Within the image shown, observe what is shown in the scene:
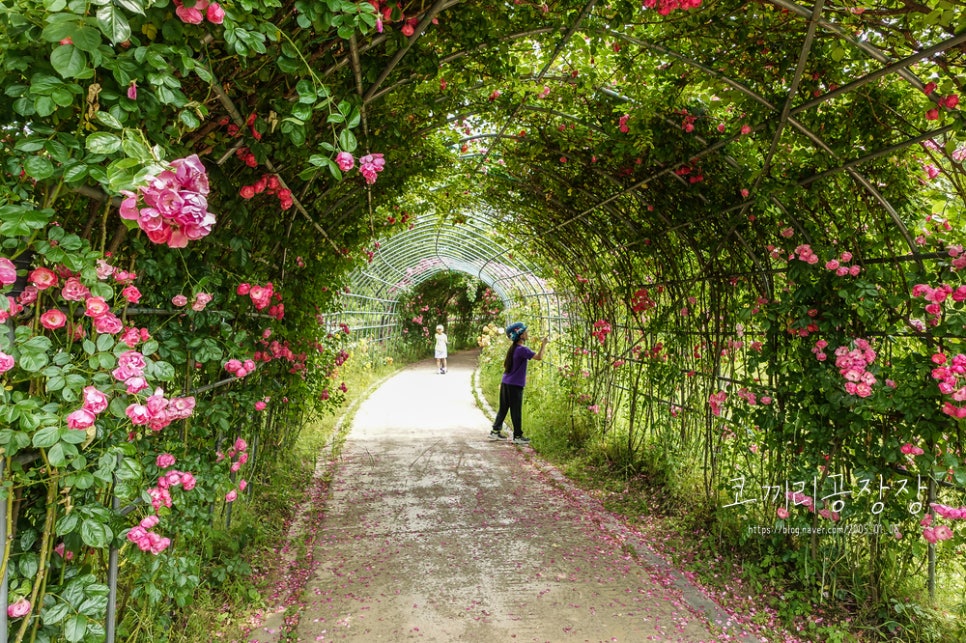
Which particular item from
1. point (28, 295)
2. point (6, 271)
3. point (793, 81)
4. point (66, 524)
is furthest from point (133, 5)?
point (793, 81)

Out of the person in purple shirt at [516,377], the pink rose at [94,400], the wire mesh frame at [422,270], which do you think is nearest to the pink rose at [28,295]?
the pink rose at [94,400]

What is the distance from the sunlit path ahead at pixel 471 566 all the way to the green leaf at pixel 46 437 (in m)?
1.76

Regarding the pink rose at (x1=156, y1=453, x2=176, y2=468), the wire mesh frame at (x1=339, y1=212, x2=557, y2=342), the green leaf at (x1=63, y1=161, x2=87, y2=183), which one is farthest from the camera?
the wire mesh frame at (x1=339, y1=212, x2=557, y2=342)

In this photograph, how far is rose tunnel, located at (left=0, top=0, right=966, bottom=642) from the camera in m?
1.18

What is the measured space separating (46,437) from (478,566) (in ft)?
8.53

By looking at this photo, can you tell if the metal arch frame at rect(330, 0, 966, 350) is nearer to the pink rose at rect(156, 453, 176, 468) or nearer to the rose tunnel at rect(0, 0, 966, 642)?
the rose tunnel at rect(0, 0, 966, 642)

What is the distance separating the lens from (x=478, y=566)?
3283mm

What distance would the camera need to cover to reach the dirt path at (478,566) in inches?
104

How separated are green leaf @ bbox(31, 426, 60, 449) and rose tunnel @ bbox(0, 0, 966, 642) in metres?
0.02

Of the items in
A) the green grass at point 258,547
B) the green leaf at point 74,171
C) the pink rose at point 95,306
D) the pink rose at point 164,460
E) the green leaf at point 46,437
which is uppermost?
the green leaf at point 74,171

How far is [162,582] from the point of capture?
1.84 m

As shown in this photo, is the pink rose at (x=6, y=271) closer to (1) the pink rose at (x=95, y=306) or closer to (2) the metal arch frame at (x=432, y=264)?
(1) the pink rose at (x=95, y=306)

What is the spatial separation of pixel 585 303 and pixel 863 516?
14.0 ft

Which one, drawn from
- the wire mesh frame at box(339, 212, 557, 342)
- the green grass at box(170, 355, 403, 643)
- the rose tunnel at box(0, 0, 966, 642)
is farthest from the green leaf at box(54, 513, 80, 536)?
the wire mesh frame at box(339, 212, 557, 342)
